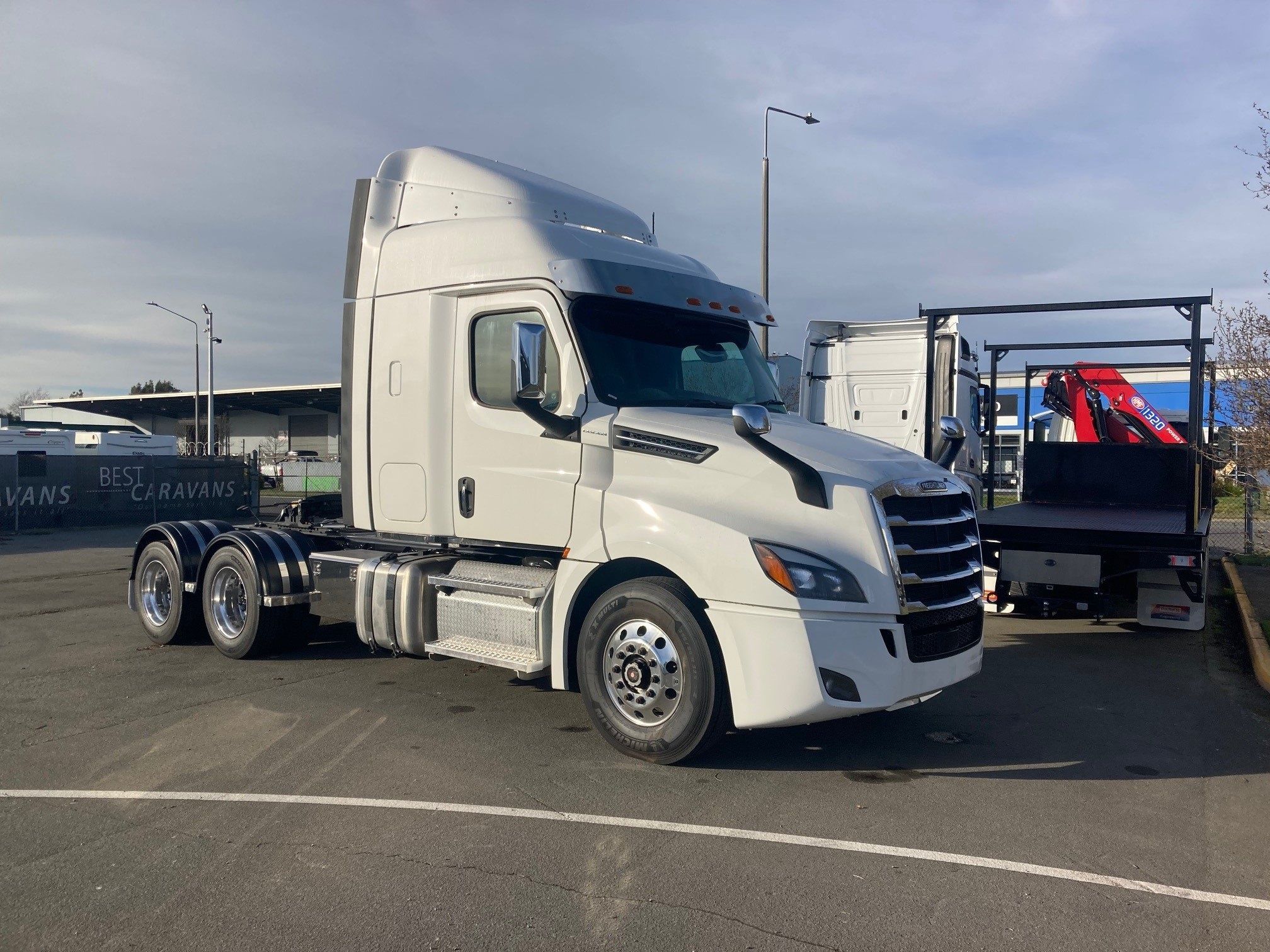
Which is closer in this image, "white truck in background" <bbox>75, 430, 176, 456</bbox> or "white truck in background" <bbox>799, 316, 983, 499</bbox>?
"white truck in background" <bbox>799, 316, 983, 499</bbox>

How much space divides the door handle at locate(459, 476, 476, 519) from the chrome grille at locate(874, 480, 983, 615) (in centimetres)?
274

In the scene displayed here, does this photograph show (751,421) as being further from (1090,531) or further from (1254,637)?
(1254,637)

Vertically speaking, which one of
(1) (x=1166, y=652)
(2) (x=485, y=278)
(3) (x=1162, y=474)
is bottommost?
(1) (x=1166, y=652)

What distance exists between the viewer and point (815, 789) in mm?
5383

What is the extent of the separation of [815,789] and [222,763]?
3.37 metres

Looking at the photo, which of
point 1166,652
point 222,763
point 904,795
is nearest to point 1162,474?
point 1166,652

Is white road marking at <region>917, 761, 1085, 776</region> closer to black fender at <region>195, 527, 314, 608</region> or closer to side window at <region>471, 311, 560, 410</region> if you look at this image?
side window at <region>471, 311, 560, 410</region>

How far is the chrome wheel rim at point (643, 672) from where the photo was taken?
220 inches

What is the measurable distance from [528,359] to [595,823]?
264cm

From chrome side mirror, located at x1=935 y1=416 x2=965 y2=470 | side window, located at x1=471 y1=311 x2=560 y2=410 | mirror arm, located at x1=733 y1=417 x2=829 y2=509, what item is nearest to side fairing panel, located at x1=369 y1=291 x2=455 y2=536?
side window, located at x1=471 y1=311 x2=560 y2=410

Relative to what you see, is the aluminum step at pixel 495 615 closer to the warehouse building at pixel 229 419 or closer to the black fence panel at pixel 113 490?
the black fence panel at pixel 113 490

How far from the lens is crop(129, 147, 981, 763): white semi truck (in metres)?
5.26

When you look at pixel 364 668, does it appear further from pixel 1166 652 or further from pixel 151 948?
pixel 1166 652

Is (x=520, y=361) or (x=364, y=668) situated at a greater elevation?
(x=520, y=361)
